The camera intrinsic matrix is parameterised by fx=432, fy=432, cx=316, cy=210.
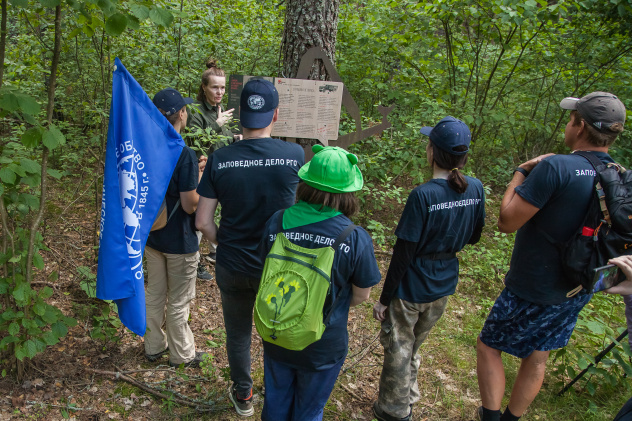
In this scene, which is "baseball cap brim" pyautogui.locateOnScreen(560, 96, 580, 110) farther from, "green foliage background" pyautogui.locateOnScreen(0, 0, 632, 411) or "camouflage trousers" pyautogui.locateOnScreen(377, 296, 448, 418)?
"green foliage background" pyautogui.locateOnScreen(0, 0, 632, 411)

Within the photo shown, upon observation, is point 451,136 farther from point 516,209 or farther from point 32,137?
point 32,137

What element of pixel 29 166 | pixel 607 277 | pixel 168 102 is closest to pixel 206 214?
pixel 168 102

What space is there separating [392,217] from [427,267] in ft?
12.2

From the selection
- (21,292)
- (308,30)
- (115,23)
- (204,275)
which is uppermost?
(308,30)

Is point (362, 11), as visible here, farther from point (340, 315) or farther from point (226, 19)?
point (340, 315)

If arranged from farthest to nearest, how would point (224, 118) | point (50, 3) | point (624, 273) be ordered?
point (224, 118) → point (50, 3) → point (624, 273)

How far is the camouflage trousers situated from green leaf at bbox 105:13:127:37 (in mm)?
2226

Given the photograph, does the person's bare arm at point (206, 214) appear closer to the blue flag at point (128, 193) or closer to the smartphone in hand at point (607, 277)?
the blue flag at point (128, 193)

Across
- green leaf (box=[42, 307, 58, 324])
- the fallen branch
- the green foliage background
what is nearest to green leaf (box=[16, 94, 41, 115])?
green leaf (box=[42, 307, 58, 324])

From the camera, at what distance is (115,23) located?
2334 millimetres

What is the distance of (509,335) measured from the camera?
2.74 meters

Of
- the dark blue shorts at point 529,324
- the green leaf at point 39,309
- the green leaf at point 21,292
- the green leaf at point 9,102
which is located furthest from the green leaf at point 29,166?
the dark blue shorts at point 529,324

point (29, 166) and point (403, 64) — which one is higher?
point (403, 64)

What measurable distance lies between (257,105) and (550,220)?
1.84 metres
